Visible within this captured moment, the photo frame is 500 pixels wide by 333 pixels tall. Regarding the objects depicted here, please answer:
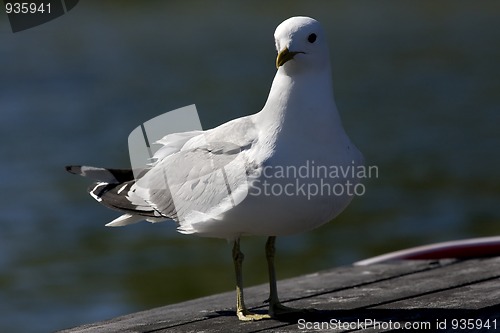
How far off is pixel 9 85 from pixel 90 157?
14.4ft

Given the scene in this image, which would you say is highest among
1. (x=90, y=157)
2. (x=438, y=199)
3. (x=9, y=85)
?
(x=9, y=85)

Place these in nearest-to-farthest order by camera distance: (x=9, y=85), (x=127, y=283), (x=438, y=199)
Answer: (x=127, y=283), (x=438, y=199), (x=9, y=85)

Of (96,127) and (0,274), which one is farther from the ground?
(96,127)

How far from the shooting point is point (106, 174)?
4316mm

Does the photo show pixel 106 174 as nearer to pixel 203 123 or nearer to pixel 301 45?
pixel 301 45

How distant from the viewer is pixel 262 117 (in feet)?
12.3

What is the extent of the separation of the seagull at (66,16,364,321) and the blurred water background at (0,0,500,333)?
13.7ft

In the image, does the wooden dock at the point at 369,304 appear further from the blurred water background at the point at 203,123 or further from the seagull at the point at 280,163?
the blurred water background at the point at 203,123

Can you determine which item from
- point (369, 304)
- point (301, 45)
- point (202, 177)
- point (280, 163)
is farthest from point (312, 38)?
point (369, 304)

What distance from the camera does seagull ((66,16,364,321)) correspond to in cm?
357

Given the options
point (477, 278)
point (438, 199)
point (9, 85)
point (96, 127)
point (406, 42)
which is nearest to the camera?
point (477, 278)

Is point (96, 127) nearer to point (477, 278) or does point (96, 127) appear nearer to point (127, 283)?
point (127, 283)

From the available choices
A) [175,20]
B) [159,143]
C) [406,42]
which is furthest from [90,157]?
[175,20]

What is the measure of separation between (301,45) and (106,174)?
3.67 feet
